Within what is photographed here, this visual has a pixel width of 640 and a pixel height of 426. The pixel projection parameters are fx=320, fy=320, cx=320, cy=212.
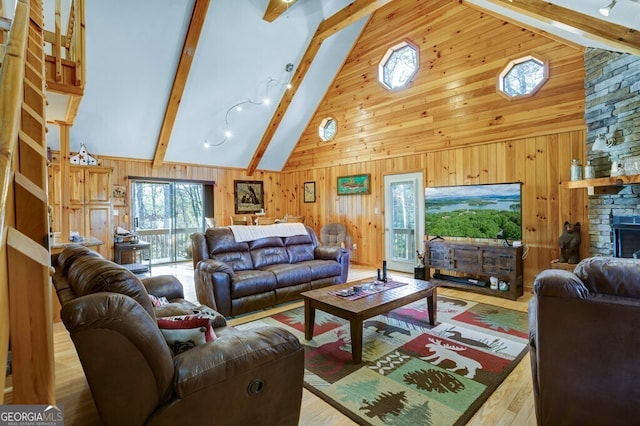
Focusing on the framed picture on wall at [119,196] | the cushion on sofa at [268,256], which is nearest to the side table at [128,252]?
the framed picture on wall at [119,196]

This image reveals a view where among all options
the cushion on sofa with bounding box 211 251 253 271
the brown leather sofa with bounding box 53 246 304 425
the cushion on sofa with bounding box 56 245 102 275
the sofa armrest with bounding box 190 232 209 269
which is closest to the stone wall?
the brown leather sofa with bounding box 53 246 304 425

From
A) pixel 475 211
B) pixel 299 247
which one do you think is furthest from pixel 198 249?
pixel 475 211

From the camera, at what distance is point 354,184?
6973mm

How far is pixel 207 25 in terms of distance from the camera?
4898 millimetres

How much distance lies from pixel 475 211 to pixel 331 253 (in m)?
2.34

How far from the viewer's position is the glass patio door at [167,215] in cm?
698

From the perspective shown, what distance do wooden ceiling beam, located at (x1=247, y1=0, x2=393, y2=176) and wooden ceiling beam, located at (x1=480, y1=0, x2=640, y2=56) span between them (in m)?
1.94

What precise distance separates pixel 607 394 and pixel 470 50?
194 inches

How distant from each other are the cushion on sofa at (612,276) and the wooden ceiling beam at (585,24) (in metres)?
2.62

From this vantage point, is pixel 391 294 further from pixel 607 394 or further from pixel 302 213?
pixel 302 213

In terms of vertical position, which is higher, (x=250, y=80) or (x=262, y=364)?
(x=250, y=80)

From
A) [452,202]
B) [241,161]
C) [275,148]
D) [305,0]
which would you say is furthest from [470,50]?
[241,161]

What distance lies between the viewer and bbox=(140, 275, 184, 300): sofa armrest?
2.81 metres

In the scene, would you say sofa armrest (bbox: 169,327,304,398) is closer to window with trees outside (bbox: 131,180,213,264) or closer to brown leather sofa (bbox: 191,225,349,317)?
brown leather sofa (bbox: 191,225,349,317)
